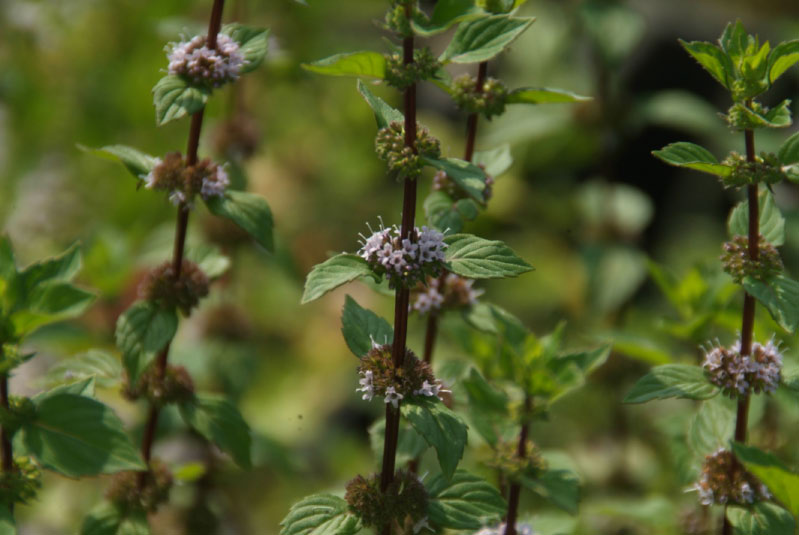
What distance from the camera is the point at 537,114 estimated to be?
3428 millimetres

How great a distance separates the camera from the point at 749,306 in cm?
169

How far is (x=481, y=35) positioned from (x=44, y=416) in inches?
43.8

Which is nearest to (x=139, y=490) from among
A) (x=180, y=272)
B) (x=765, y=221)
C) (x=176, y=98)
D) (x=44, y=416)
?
(x=44, y=416)

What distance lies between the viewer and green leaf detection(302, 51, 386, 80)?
55.1 inches

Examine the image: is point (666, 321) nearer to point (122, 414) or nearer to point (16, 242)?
point (122, 414)

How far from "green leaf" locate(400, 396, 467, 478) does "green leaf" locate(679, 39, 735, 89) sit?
80 centimetres

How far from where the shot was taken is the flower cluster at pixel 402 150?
1.49 m

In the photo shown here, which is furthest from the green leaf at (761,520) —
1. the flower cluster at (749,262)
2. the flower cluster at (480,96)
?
the flower cluster at (480,96)

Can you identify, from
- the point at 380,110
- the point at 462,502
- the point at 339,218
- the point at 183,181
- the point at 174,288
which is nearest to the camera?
the point at 380,110

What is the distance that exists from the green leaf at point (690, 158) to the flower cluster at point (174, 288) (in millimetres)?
1030

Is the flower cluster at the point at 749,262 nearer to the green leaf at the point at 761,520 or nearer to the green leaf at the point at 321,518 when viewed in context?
the green leaf at the point at 761,520

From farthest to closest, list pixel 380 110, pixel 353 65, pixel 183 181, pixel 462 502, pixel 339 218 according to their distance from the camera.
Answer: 1. pixel 339 218
2. pixel 183 181
3. pixel 462 502
4. pixel 380 110
5. pixel 353 65

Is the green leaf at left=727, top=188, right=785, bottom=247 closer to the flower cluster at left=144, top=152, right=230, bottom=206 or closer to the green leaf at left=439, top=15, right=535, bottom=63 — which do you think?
the green leaf at left=439, top=15, right=535, bottom=63

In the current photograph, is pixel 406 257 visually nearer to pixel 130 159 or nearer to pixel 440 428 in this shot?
pixel 440 428
